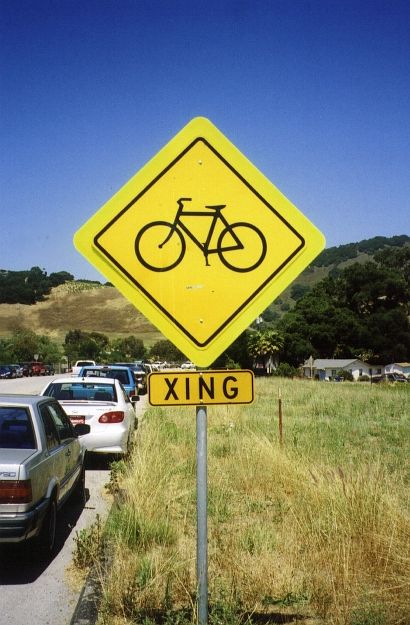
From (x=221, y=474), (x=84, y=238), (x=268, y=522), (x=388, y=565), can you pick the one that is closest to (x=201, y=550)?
(x=84, y=238)

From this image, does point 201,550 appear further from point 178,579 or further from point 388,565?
point 388,565

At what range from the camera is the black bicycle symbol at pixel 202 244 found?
9.00 feet

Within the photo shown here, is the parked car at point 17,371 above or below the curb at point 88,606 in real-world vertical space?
below

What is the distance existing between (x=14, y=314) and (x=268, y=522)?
162774 mm

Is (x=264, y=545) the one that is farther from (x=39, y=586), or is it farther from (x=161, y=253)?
(x=161, y=253)

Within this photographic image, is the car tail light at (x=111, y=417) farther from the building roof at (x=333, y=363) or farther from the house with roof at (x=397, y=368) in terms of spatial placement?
the house with roof at (x=397, y=368)

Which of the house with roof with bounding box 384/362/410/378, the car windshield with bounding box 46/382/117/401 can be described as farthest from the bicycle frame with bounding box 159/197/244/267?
the house with roof with bounding box 384/362/410/378

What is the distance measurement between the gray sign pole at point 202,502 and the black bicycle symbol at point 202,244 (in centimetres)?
73

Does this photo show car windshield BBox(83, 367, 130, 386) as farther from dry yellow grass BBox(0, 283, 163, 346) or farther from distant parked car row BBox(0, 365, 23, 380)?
dry yellow grass BBox(0, 283, 163, 346)

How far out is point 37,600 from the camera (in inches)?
174

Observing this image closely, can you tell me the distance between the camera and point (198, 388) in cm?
273

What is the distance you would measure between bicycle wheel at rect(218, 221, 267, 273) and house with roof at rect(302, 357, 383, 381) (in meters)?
74.1

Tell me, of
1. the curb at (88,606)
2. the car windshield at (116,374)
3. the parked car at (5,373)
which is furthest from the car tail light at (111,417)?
the parked car at (5,373)

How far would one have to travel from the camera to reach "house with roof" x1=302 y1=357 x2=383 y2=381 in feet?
251
